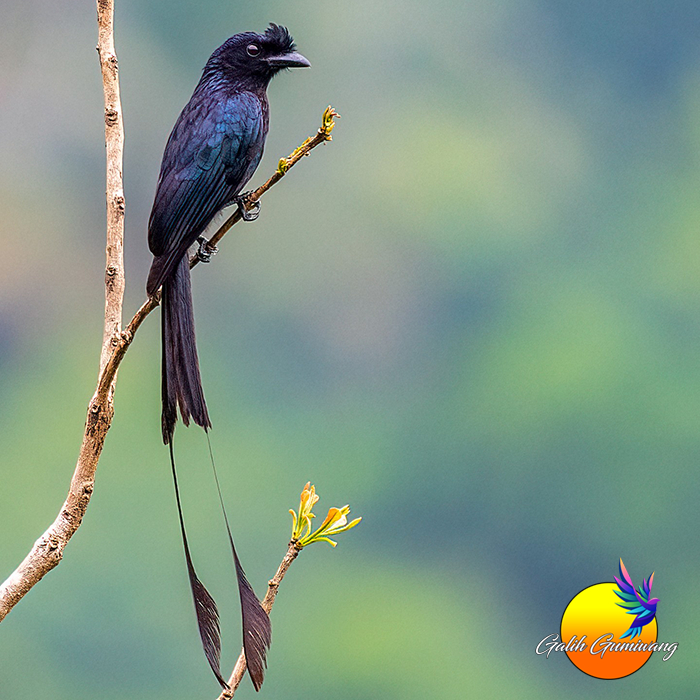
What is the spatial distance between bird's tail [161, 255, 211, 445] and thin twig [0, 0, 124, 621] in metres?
0.05

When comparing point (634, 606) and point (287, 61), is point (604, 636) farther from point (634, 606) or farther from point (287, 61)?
point (287, 61)

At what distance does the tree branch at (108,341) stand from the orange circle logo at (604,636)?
26.8 inches

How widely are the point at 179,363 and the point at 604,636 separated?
802 millimetres

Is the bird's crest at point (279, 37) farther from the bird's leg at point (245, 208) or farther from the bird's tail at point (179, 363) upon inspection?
the bird's tail at point (179, 363)

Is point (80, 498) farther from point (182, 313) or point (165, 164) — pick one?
point (165, 164)

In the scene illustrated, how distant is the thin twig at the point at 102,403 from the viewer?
77cm

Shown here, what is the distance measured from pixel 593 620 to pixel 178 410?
2.54 ft

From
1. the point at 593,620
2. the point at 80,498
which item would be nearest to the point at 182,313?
the point at 80,498

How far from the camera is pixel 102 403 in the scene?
795mm

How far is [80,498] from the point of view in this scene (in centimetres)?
79

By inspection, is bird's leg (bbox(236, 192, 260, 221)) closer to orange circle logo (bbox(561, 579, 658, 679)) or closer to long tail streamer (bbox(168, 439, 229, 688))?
long tail streamer (bbox(168, 439, 229, 688))

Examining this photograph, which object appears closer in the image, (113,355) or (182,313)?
(113,355)

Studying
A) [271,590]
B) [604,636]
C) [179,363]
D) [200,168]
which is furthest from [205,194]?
[604,636]

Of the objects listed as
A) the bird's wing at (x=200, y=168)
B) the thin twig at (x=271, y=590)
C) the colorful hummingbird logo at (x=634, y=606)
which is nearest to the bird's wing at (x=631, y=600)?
the colorful hummingbird logo at (x=634, y=606)
